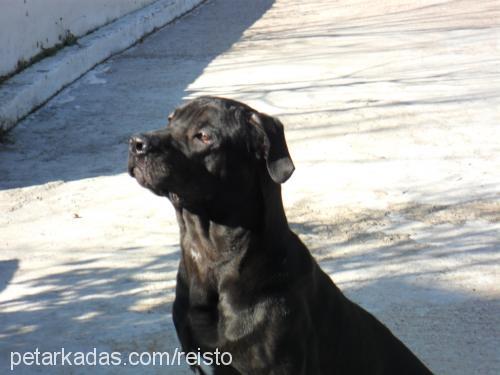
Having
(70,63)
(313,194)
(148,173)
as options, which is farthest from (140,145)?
(70,63)

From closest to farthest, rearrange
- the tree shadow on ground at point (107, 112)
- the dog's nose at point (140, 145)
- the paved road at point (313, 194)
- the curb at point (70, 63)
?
the dog's nose at point (140, 145) < the paved road at point (313, 194) < the tree shadow on ground at point (107, 112) < the curb at point (70, 63)

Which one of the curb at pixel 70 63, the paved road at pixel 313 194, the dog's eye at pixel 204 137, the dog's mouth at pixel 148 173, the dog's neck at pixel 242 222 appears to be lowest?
the paved road at pixel 313 194

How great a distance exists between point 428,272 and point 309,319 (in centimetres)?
233

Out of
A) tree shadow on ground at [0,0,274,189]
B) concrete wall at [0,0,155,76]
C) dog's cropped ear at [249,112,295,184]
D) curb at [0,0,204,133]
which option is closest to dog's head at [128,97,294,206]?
dog's cropped ear at [249,112,295,184]

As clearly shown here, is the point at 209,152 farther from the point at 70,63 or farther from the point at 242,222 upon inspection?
the point at 70,63

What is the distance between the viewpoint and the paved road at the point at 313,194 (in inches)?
206

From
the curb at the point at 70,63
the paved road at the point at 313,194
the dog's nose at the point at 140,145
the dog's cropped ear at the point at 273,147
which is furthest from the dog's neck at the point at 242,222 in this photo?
the curb at the point at 70,63

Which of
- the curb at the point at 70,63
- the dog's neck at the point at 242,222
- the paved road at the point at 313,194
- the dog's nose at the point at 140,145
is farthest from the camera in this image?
the curb at the point at 70,63

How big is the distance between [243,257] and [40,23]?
329 inches

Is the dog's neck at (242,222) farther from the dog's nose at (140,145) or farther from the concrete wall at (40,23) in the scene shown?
the concrete wall at (40,23)

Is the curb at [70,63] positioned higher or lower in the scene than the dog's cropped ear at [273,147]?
lower

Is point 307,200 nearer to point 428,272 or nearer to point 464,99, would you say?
point 428,272

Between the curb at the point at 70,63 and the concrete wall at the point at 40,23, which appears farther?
the concrete wall at the point at 40,23

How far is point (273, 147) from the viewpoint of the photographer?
3.60 meters
